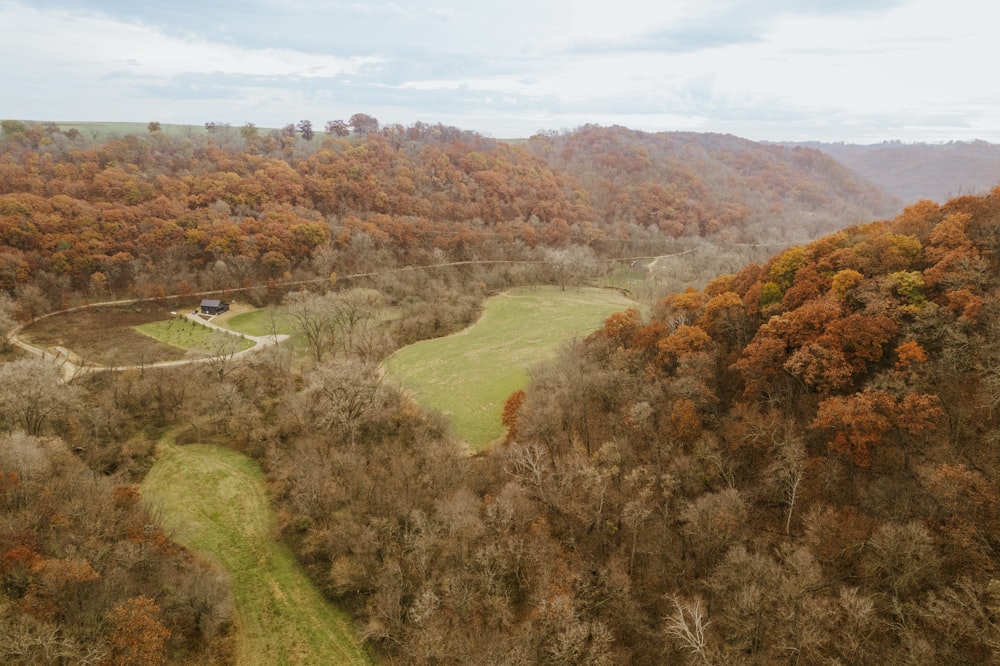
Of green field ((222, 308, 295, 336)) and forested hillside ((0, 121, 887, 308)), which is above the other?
forested hillside ((0, 121, 887, 308))

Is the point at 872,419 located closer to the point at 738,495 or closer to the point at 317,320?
the point at 738,495

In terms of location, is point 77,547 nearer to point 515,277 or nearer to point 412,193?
point 515,277

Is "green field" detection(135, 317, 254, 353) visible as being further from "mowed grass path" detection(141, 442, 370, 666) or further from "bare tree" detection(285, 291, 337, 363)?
"mowed grass path" detection(141, 442, 370, 666)

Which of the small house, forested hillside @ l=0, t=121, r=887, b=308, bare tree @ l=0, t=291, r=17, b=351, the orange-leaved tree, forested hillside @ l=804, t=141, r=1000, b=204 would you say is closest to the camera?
the orange-leaved tree

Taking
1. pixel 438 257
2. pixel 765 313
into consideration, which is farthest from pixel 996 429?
pixel 438 257

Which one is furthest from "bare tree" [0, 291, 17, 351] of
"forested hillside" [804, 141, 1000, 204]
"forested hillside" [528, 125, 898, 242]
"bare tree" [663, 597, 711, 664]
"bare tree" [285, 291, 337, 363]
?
"forested hillside" [804, 141, 1000, 204]

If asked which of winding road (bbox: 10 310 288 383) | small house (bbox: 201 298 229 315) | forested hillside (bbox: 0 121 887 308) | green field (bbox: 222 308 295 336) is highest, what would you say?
forested hillside (bbox: 0 121 887 308)
